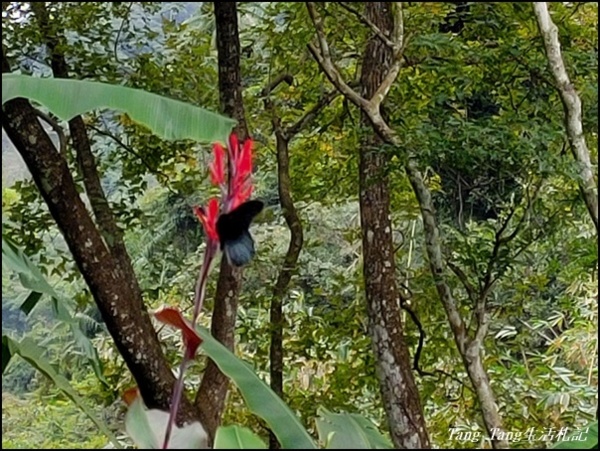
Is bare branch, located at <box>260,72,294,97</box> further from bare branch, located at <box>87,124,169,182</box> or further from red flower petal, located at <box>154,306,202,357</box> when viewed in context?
red flower petal, located at <box>154,306,202,357</box>

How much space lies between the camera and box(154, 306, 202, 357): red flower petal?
0.73m

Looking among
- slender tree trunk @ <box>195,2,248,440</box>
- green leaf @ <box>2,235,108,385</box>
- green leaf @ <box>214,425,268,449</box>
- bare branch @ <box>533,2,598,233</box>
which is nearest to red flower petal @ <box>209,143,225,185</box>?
green leaf @ <box>214,425,268,449</box>

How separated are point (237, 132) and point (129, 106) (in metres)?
1.04

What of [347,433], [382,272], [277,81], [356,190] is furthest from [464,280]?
[347,433]

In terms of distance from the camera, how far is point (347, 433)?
0.95 m

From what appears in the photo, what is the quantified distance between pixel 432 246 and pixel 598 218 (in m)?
0.67

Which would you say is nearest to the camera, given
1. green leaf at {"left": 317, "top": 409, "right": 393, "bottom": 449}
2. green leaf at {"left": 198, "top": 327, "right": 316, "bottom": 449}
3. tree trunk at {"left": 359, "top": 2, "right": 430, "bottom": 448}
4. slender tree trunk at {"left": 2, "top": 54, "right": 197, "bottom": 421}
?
green leaf at {"left": 317, "top": 409, "right": 393, "bottom": 449}

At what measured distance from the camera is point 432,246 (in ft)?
7.27

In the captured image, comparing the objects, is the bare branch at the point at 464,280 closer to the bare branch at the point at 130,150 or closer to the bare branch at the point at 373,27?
the bare branch at the point at 373,27

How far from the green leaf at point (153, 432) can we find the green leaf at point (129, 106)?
62 centimetres

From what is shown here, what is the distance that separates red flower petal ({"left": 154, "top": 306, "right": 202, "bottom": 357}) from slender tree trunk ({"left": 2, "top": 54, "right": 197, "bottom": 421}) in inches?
52.9

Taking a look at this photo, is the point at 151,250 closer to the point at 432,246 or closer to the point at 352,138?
the point at 352,138

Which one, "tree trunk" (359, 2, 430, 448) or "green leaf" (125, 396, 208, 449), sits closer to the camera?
"green leaf" (125, 396, 208, 449)

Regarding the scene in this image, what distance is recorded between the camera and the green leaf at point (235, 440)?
2.44ft
